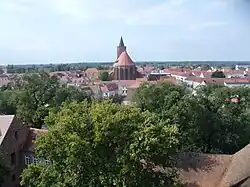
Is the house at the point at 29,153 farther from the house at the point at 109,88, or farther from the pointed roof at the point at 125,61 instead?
the pointed roof at the point at 125,61

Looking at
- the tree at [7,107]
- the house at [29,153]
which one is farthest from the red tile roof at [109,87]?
the house at [29,153]

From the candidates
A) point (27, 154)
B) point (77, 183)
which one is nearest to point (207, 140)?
point (27, 154)

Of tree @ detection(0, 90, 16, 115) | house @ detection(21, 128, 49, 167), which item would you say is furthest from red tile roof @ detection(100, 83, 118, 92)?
house @ detection(21, 128, 49, 167)

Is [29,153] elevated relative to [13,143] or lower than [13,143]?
lower

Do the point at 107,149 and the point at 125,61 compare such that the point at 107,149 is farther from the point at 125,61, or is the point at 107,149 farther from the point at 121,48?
the point at 121,48

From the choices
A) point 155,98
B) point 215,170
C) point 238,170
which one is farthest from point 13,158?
point 238,170

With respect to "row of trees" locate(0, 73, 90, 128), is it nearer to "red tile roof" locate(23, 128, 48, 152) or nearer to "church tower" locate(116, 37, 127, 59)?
"red tile roof" locate(23, 128, 48, 152)
